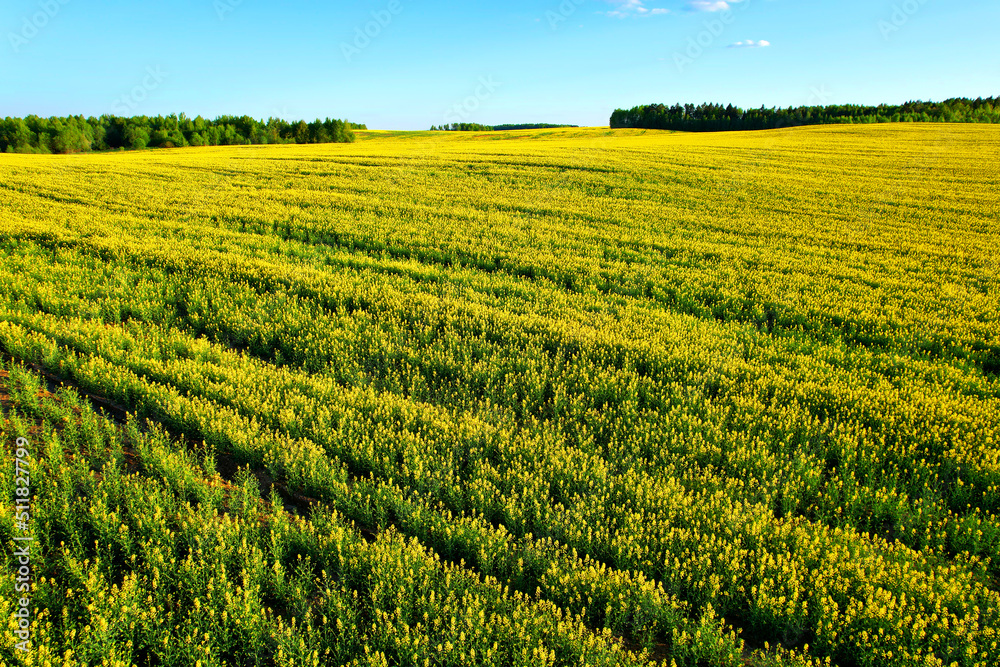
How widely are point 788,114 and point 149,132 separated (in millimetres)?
105460

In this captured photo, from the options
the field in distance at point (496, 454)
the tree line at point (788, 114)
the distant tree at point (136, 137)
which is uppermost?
the tree line at point (788, 114)

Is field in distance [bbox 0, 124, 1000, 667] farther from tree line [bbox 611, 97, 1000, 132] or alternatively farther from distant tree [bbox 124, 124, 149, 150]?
tree line [bbox 611, 97, 1000, 132]

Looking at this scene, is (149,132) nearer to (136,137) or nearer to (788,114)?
(136,137)

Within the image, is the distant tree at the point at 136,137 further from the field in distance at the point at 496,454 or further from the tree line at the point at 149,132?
the field in distance at the point at 496,454

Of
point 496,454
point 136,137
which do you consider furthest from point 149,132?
point 496,454

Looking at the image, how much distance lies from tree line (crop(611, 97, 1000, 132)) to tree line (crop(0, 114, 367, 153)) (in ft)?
195

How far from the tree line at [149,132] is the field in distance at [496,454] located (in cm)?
7323

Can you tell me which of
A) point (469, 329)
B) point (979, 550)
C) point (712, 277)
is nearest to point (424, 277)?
point (469, 329)

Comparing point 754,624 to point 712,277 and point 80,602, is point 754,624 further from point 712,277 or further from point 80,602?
point 712,277

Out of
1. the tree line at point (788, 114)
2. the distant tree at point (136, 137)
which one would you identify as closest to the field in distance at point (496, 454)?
the distant tree at point (136, 137)

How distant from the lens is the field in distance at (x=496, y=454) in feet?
10.2

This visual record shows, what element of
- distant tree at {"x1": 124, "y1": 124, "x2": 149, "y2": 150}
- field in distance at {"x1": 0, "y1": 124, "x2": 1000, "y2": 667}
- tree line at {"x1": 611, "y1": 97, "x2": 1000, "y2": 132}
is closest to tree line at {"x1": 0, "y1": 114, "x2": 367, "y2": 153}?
distant tree at {"x1": 124, "y1": 124, "x2": 149, "y2": 150}

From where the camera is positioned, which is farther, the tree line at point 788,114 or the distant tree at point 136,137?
the tree line at point 788,114

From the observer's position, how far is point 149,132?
71312 millimetres
